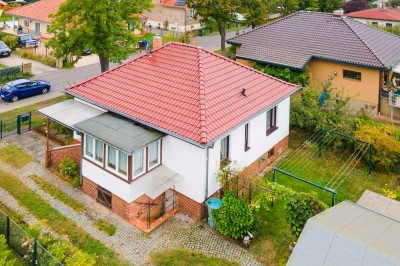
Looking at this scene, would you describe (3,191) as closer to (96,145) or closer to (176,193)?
(96,145)

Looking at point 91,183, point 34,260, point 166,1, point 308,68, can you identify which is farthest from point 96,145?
point 166,1

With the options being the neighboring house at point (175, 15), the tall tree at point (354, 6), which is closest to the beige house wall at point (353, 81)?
the neighboring house at point (175, 15)

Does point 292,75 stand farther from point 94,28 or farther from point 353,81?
point 94,28

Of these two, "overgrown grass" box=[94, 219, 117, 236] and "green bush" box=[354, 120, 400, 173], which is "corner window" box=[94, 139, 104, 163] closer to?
"overgrown grass" box=[94, 219, 117, 236]

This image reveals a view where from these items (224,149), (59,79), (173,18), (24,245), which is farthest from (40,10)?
(24,245)

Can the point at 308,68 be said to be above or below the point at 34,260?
above
